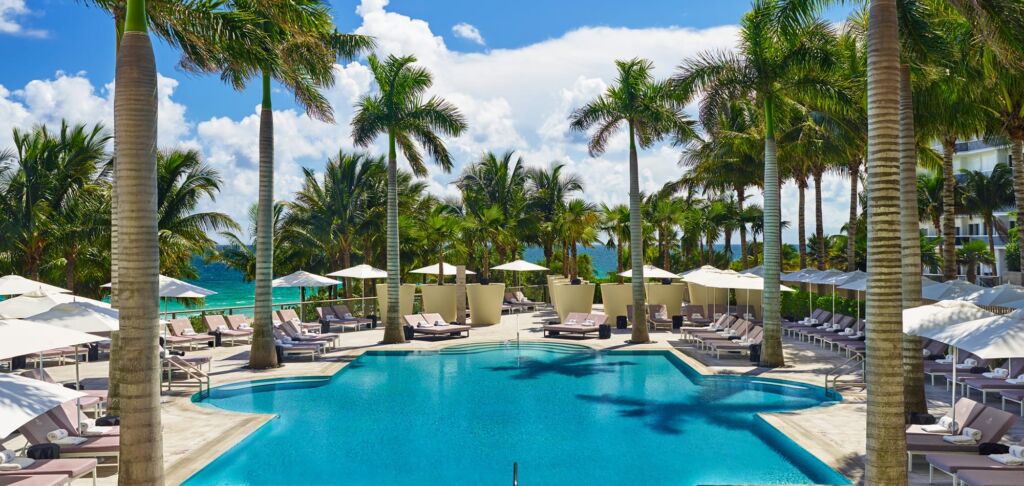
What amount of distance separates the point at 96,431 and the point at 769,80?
1443cm

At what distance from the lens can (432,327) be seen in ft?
77.0

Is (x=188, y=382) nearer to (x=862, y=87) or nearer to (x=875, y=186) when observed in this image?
(x=875, y=186)

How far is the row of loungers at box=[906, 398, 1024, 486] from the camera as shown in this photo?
7566 mm

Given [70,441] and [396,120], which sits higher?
[396,120]

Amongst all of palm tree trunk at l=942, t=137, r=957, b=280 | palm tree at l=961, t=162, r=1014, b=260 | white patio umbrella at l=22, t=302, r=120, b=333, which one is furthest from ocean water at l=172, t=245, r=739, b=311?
Result: palm tree trunk at l=942, t=137, r=957, b=280

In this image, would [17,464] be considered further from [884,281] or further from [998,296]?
[998,296]

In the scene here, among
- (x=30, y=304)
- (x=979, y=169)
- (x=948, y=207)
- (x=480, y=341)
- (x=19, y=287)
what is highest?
(x=979, y=169)

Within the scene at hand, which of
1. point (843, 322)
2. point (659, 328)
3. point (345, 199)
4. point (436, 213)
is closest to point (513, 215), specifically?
point (436, 213)

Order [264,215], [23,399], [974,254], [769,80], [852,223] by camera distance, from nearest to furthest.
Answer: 1. [23,399]
2. [769,80]
3. [264,215]
4. [852,223]
5. [974,254]

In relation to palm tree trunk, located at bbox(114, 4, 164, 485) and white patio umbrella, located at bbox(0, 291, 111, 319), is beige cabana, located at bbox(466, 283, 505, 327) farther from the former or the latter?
palm tree trunk, located at bbox(114, 4, 164, 485)

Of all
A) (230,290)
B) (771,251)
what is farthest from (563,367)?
(230,290)

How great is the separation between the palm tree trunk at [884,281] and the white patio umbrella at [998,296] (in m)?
8.04

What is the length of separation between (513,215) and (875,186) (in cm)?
3177

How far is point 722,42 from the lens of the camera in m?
16.9
